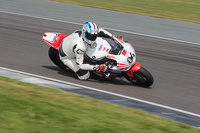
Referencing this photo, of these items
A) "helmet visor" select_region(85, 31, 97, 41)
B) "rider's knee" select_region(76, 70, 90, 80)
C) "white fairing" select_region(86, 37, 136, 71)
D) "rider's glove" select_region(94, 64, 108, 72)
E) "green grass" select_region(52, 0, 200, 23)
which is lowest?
"rider's knee" select_region(76, 70, 90, 80)

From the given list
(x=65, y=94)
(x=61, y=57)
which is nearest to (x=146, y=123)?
(x=65, y=94)

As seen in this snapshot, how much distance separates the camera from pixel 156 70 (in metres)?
10.6

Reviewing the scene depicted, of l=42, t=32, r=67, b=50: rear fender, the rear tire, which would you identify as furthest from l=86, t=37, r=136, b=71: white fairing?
the rear tire

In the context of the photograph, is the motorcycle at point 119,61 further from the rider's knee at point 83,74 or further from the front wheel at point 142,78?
the rider's knee at point 83,74

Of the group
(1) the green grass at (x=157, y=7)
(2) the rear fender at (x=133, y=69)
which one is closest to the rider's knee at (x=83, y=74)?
(2) the rear fender at (x=133, y=69)

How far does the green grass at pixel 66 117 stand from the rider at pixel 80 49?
188cm

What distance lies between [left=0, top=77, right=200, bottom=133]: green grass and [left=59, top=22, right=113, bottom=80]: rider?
1.88 metres

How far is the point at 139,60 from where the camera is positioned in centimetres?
1155

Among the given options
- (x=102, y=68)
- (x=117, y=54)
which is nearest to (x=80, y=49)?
(x=102, y=68)

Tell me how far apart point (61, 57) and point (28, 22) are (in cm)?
681

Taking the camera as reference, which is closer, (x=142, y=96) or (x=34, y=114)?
(x=34, y=114)

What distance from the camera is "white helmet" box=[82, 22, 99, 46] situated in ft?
28.4

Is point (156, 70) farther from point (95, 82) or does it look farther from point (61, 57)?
point (61, 57)

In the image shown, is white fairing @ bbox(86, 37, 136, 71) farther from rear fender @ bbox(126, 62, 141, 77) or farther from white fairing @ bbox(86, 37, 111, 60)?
rear fender @ bbox(126, 62, 141, 77)
